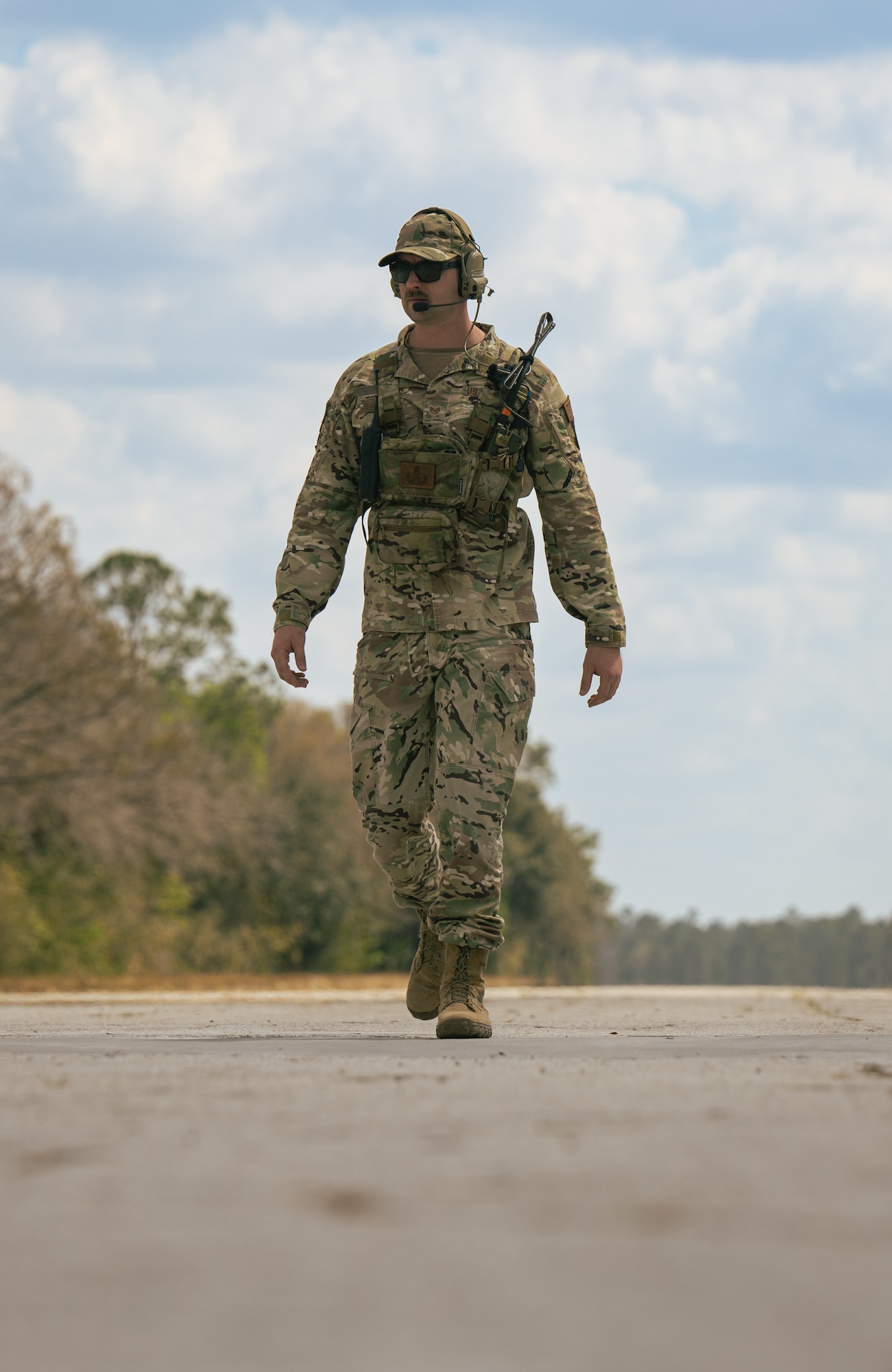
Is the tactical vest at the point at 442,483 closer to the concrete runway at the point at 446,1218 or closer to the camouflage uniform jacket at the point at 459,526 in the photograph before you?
the camouflage uniform jacket at the point at 459,526

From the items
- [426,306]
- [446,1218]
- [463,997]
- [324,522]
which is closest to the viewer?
[446,1218]

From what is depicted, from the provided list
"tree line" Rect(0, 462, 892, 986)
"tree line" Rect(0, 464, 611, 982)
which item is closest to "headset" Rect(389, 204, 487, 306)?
"tree line" Rect(0, 462, 892, 986)

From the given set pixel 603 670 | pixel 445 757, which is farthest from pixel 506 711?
pixel 603 670

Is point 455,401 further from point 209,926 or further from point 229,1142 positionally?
point 209,926

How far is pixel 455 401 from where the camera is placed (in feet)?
18.0

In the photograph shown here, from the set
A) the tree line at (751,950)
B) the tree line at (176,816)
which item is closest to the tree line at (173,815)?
the tree line at (176,816)

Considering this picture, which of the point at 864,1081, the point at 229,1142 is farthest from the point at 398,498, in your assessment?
the point at 229,1142

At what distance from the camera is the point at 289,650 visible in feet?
18.7

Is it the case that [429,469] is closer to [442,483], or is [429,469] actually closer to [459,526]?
[442,483]

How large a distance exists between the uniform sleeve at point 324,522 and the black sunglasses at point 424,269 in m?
0.35

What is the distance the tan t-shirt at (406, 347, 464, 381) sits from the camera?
555 cm

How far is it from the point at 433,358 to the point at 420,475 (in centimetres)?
41

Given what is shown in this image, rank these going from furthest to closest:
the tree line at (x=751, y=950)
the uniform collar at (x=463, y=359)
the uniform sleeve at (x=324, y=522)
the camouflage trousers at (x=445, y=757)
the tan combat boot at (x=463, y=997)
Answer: the tree line at (x=751, y=950) → the uniform sleeve at (x=324, y=522) → the uniform collar at (x=463, y=359) → the camouflage trousers at (x=445, y=757) → the tan combat boot at (x=463, y=997)

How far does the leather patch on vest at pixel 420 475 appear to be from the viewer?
5430 millimetres
